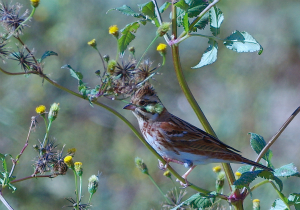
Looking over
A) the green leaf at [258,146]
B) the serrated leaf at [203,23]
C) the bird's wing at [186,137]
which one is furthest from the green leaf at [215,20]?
the bird's wing at [186,137]

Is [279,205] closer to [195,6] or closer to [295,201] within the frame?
[295,201]

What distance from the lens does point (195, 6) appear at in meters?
2.45

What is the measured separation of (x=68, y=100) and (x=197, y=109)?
4732mm

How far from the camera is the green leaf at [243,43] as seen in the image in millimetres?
2298

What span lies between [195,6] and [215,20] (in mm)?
195

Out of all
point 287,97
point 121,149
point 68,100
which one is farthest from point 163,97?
point 287,97

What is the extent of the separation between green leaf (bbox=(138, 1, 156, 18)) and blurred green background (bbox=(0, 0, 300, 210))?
4.06 metres

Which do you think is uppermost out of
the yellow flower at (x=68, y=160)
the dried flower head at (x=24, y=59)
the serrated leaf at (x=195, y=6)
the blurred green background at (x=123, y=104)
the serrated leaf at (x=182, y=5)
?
the blurred green background at (x=123, y=104)

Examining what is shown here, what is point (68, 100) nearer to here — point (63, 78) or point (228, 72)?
point (63, 78)

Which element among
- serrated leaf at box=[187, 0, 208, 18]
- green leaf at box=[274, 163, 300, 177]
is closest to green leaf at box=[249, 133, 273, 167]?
green leaf at box=[274, 163, 300, 177]

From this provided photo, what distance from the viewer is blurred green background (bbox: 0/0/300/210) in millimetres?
6312

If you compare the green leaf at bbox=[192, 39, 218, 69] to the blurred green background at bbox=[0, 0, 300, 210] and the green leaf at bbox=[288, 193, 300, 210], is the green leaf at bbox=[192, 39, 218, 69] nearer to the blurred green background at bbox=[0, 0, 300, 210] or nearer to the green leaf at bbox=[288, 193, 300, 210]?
the green leaf at bbox=[288, 193, 300, 210]

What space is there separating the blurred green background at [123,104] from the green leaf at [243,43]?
13.0 feet

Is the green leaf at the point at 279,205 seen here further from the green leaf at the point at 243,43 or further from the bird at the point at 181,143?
the green leaf at the point at 243,43
